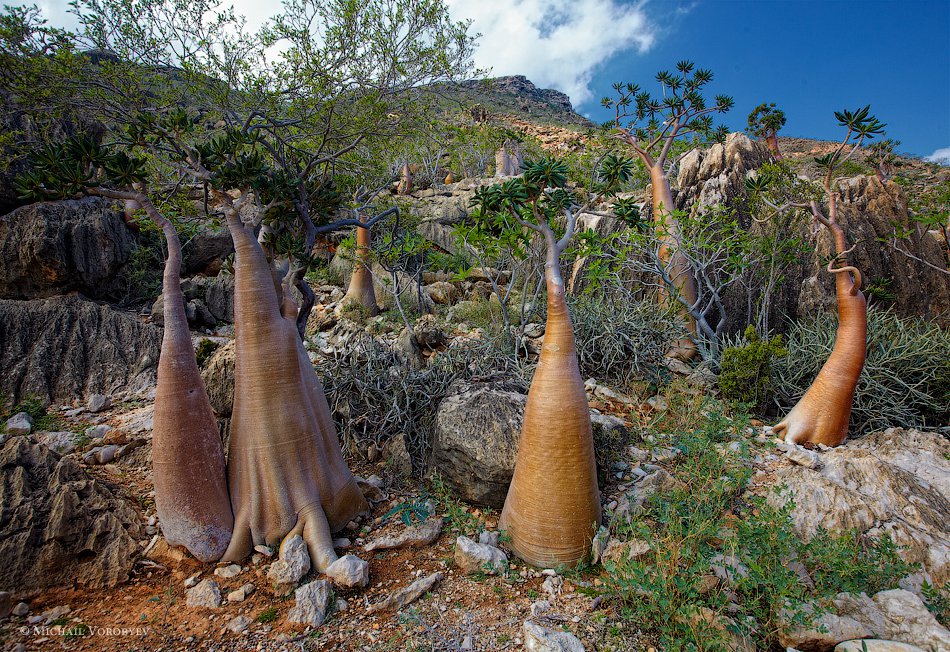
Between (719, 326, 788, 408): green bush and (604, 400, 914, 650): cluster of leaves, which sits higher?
(719, 326, 788, 408): green bush

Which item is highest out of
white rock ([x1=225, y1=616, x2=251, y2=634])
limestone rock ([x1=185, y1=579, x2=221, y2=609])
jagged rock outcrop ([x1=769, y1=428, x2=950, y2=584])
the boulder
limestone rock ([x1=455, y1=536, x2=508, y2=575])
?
the boulder

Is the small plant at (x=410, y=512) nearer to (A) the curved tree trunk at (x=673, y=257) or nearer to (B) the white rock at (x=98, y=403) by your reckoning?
(B) the white rock at (x=98, y=403)

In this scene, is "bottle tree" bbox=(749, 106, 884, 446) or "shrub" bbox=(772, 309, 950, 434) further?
"shrub" bbox=(772, 309, 950, 434)

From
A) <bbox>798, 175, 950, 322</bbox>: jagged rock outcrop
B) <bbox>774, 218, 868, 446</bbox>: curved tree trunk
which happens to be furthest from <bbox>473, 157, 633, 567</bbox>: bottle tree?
<bbox>798, 175, 950, 322</bbox>: jagged rock outcrop

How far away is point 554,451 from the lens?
2750mm

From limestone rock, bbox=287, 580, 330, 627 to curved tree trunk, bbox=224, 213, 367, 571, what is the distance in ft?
1.41

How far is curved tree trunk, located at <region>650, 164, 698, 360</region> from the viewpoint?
6191 millimetres

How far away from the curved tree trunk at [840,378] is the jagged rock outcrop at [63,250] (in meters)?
9.10

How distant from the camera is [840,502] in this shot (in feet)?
9.69

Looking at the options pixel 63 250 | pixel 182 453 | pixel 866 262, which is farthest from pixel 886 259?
pixel 63 250

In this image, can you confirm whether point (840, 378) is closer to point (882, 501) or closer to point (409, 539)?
point (882, 501)

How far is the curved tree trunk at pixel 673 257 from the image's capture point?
6.19 meters

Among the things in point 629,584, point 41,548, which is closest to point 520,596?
point 629,584

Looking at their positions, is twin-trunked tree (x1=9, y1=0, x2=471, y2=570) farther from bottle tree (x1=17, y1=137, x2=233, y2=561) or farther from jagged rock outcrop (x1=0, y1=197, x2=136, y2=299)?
jagged rock outcrop (x1=0, y1=197, x2=136, y2=299)
